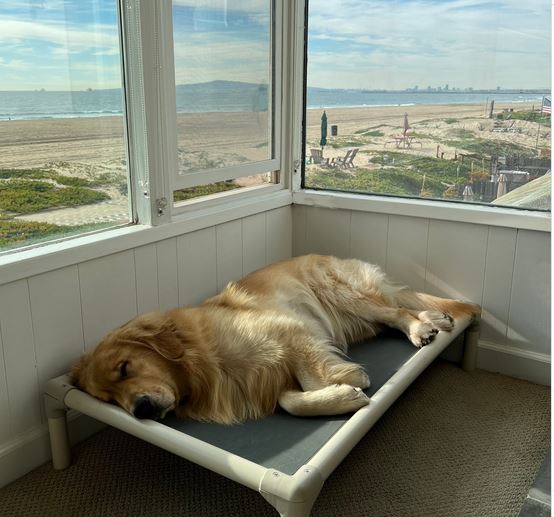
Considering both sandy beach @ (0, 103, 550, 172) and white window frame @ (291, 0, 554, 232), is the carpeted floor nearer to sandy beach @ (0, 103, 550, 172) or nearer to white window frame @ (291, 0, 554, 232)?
white window frame @ (291, 0, 554, 232)

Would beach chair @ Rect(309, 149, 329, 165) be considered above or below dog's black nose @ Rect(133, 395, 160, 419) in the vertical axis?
above

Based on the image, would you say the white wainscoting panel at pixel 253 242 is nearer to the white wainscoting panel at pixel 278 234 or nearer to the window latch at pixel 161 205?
the white wainscoting panel at pixel 278 234

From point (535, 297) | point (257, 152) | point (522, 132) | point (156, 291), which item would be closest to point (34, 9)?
point (156, 291)

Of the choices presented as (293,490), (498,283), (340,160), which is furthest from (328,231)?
(293,490)

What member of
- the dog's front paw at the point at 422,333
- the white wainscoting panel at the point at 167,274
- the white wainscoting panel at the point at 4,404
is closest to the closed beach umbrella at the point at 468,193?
the dog's front paw at the point at 422,333

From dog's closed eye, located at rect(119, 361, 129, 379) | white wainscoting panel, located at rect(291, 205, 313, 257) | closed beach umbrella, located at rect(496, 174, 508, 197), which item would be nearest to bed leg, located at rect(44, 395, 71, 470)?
dog's closed eye, located at rect(119, 361, 129, 379)
